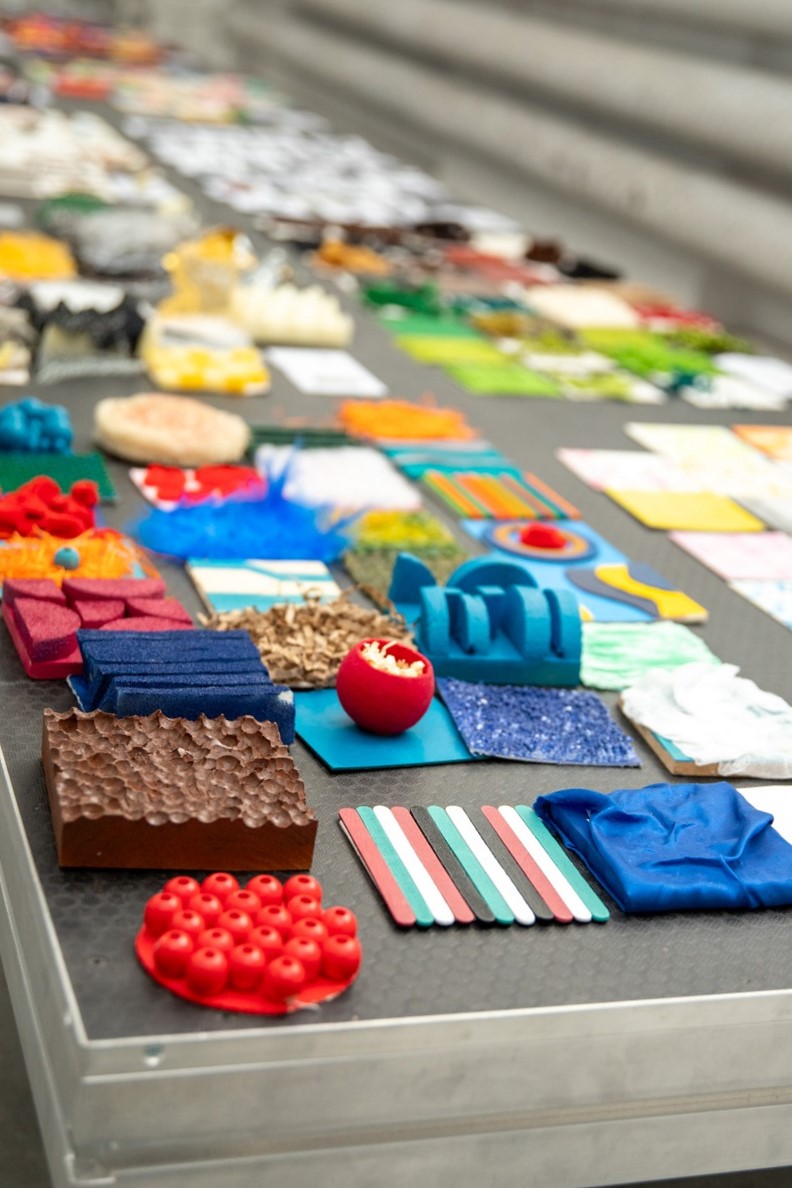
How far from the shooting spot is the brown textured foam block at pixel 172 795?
1552 mm

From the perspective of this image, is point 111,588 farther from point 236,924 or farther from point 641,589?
point 641,589

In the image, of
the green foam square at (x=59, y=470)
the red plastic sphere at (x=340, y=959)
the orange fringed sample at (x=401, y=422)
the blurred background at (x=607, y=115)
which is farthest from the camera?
the blurred background at (x=607, y=115)

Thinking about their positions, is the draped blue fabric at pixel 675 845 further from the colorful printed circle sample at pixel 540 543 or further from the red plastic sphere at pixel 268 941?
the colorful printed circle sample at pixel 540 543

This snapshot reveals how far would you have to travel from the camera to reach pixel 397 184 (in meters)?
6.14

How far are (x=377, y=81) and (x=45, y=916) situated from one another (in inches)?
280

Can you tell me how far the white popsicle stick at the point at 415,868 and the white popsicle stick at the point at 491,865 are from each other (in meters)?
0.07

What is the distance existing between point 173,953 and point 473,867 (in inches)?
16.6

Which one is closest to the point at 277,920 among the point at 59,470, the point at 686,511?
the point at 59,470

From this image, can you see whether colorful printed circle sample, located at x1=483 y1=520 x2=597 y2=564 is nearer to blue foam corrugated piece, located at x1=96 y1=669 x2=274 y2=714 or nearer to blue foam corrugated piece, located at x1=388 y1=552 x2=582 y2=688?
blue foam corrugated piece, located at x1=388 y1=552 x2=582 y2=688

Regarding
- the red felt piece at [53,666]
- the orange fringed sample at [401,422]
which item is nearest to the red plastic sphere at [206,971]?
the red felt piece at [53,666]

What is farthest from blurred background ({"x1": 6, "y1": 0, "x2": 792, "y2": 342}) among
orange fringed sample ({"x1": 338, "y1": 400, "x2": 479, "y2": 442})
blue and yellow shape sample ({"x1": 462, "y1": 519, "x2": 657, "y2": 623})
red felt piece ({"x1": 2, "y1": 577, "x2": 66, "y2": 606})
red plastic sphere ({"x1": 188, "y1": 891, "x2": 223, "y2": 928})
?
red plastic sphere ({"x1": 188, "y1": 891, "x2": 223, "y2": 928})

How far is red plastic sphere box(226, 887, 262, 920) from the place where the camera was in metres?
1.47

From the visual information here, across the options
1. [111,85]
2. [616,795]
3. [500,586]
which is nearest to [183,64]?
[111,85]

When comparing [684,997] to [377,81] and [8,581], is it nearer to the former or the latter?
[8,581]
